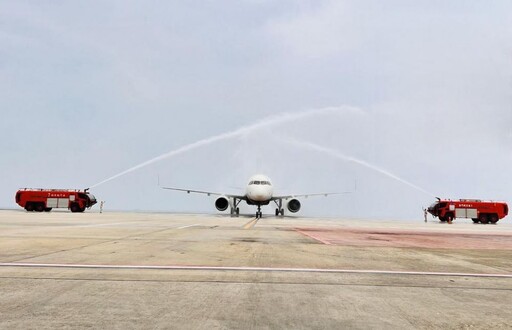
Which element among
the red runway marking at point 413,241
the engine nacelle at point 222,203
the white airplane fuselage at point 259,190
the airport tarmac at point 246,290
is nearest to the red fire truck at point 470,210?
the white airplane fuselage at point 259,190

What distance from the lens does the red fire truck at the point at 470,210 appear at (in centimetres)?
4628

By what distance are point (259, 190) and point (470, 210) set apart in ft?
82.2

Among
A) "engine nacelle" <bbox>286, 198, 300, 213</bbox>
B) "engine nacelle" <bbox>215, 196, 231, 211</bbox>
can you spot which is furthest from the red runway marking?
"engine nacelle" <bbox>286, 198, 300, 213</bbox>

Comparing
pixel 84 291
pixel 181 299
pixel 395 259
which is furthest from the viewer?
pixel 395 259

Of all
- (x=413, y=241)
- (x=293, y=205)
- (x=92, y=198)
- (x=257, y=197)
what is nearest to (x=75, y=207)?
(x=92, y=198)

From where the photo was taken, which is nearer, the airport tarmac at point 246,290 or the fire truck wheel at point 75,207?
the airport tarmac at point 246,290

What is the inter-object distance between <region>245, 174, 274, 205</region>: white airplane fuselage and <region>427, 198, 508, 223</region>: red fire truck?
20.5 metres

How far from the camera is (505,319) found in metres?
4.61

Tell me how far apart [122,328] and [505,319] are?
168 inches

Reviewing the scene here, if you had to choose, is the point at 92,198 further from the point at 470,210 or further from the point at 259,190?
the point at 470,210

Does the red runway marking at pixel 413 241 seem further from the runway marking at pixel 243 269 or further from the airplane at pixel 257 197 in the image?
the airplane at pixel 257 197

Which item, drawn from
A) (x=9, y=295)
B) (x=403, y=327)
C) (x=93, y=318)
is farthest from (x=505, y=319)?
(x=9, y=295)

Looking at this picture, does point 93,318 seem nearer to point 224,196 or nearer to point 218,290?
point 218,290

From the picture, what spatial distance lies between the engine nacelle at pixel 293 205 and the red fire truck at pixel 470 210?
16.4 metres
